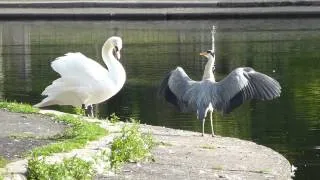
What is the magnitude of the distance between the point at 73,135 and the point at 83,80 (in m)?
2.50

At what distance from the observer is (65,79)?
49.9 feet

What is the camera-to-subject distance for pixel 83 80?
595 inches

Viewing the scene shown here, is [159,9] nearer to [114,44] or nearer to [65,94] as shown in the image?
[114,44]

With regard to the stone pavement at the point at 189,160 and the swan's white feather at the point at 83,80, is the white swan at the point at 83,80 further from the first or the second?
the stone pavement at the point at 189,160

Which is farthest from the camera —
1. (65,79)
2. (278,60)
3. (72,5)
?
(72,5)

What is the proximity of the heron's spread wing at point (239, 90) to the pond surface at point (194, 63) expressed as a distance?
1.09 m

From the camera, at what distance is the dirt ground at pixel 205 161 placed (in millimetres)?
11750

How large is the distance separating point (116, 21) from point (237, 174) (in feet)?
110

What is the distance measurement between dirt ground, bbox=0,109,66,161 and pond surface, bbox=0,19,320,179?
3563 millimetres

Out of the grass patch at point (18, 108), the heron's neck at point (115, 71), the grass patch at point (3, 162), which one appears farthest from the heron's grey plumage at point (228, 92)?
the grass patch at point (3, 162)

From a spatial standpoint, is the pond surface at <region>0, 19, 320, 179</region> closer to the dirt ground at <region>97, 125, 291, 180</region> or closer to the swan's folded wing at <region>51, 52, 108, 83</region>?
the dirt ground at <region>97, 125, 291, 180</region>

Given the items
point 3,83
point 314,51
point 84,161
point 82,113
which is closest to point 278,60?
point 314,51

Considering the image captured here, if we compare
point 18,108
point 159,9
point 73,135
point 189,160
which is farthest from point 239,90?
point 159,9

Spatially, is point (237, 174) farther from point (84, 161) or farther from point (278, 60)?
point (278, 60)
